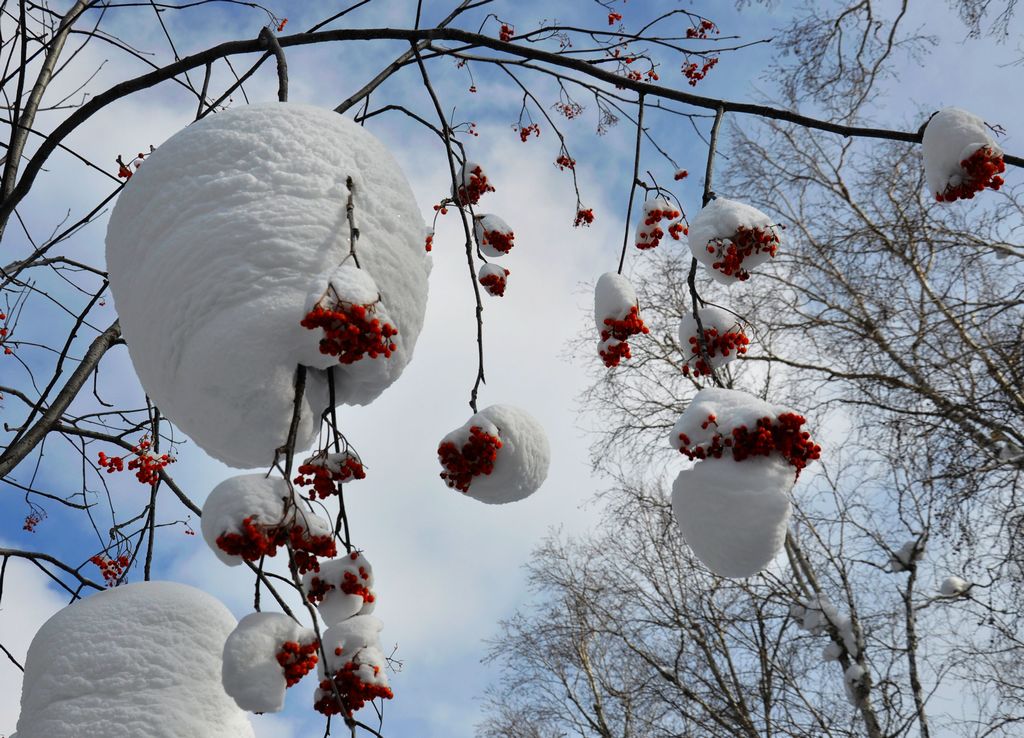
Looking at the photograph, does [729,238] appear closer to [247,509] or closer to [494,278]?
[494,278]

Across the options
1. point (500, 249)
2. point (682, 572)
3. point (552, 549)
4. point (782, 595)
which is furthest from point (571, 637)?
point (500, 249)

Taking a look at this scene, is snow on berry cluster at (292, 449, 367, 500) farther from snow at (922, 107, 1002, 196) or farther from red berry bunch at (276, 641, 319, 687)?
snow at (922, 107, 1002, 196)

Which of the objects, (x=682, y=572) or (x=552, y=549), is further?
(x=552, y=549)

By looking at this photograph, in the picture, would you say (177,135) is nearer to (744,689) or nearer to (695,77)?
(695,77)

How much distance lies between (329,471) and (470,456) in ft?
0.75

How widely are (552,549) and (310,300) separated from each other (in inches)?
338

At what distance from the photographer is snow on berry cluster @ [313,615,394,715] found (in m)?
1.00

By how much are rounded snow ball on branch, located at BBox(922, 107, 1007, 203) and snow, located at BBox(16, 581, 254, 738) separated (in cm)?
152

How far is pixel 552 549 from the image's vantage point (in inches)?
364

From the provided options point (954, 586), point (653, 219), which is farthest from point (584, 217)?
point (954, 586)

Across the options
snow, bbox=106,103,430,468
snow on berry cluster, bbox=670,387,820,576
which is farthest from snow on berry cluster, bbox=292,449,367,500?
snow on berry cluster, bbox=670,387,820,576

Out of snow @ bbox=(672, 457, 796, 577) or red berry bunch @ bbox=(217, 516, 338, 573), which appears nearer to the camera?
red berry bunch @ bbox=(217, 516, 338, 573)

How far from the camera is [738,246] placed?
1.48m

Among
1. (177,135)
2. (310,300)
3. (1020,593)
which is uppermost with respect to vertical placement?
(1020,593)
